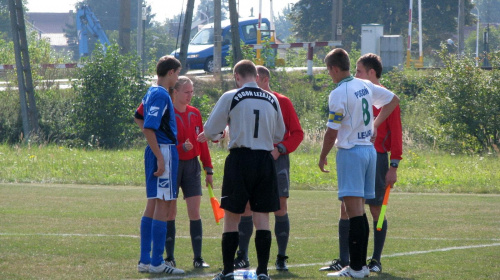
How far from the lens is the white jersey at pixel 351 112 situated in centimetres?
639

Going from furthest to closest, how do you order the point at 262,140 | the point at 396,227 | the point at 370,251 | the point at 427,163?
the point at 427,163, the point at 396,227, the point at 370,251, the point at 262,140

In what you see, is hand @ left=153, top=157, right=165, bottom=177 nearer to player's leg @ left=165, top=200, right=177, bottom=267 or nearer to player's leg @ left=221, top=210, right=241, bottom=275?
player's leg @ left=165, top=200, right=177, bottom=267

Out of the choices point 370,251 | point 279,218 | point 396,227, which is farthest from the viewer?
point 396,227

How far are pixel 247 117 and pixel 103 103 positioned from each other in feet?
65.1

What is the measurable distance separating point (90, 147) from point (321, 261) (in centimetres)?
1838

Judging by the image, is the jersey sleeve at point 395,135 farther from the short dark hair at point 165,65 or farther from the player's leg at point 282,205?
the short dark hair at point 165,65

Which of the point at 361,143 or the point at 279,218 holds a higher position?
the point at 361,143

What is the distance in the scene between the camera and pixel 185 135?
24.2 feet

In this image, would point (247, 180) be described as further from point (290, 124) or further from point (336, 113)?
point (290, 124)

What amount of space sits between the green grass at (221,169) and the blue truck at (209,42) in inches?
432

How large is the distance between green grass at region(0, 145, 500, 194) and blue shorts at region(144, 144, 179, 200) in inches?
390

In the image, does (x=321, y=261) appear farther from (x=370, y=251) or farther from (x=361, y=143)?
(x=361, y=143)

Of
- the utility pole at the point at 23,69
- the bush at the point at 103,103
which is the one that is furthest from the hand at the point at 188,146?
the bush at the point at 103,103

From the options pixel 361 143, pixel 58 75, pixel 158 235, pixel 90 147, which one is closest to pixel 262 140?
pixel 361 143
